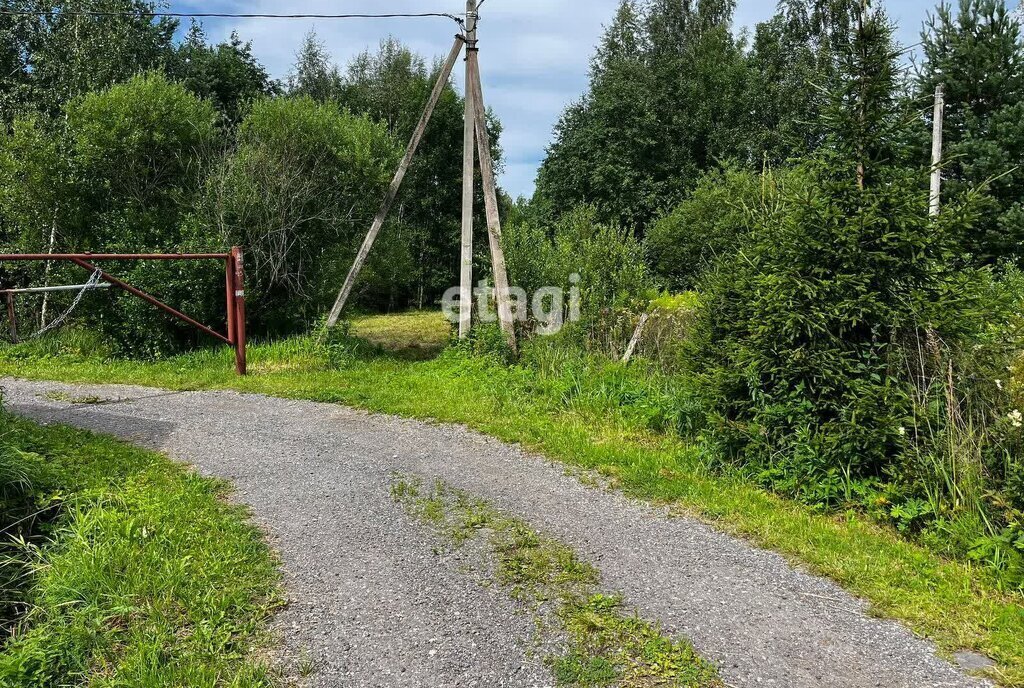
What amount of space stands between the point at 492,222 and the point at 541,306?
1.45 m

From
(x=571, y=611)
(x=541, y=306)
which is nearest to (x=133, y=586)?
(x=571, y=611)

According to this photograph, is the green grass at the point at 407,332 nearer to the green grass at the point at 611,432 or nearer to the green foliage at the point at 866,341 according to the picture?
the green grass at the point at 611,432

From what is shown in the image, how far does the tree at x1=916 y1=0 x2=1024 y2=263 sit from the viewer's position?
18297 mm

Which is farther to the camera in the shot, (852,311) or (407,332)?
(407,332)

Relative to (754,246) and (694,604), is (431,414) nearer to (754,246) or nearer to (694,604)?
(754,246)

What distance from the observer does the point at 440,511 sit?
4949 mm

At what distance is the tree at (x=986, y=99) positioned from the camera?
18.3 m

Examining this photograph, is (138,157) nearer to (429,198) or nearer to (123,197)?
(123,197)

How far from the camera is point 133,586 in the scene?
11.6 feet

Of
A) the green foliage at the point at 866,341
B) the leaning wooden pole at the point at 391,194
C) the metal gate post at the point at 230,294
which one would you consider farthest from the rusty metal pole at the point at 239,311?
the green foliage at the point at 866,341

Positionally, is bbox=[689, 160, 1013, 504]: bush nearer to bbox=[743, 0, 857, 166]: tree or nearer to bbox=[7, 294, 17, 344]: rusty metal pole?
bbox=[7, 294, 17, 344]: rusty metal pole

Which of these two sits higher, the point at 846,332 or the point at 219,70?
the point at 219,70

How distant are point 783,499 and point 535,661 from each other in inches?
112

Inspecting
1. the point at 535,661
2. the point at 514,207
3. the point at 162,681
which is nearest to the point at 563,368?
the point at 535,661
